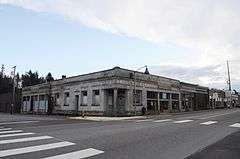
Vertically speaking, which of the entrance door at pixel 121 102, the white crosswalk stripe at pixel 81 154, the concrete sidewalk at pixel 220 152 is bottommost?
the concrete sidewalk at pixel 220 152

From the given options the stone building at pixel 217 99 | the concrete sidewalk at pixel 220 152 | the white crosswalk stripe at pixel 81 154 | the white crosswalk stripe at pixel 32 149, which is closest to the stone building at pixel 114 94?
the stone building at pixel 217 99

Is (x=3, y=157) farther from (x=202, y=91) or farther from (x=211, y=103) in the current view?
(x=211, y=103)

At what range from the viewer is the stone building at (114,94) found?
145 feet

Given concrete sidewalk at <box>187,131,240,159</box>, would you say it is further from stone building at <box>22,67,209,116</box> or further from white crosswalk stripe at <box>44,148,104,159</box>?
stone building at <box>22,67,209,116</box>

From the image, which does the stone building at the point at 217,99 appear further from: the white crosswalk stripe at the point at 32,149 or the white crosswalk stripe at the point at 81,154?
the white crosswalk stripe at the point at 81,154

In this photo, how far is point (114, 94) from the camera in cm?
4325

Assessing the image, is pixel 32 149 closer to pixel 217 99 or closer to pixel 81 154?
pixel 81 154

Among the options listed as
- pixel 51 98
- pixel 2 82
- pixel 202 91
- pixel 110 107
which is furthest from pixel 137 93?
pixel 2 82

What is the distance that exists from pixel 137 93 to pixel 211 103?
43.0 m

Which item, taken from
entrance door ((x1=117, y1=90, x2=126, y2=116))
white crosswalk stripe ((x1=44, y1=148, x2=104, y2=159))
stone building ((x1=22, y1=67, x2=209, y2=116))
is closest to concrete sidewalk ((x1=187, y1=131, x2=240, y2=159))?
white crosswalk stripe ((x1=44, y1=148, x2=104, y2=159))

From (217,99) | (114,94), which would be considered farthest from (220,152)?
(217,99)

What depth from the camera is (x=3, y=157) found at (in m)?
8.48

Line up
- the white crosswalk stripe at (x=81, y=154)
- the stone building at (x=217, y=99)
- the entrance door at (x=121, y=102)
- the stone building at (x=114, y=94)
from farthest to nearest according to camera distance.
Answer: the stone building at (x=217, y=99), the stone building at (x=114, y=94), the entrance door at (x=121, y=102), the white crosswalk stripe at (x=81, y=154)

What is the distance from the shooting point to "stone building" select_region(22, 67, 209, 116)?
44125mm
